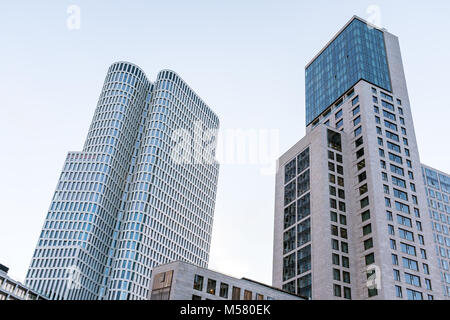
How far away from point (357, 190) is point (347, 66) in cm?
4234

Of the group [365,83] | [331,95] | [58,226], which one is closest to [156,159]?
[58,226]

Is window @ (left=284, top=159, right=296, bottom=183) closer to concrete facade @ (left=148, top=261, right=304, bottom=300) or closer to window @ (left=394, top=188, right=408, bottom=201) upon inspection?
window @ (left=394, top=188, right=408, bottom=201)

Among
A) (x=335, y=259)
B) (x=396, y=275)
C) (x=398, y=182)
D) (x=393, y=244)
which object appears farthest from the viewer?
(x=398, y=182)

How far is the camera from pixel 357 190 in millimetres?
107875

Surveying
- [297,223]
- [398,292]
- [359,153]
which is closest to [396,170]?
[359,153]

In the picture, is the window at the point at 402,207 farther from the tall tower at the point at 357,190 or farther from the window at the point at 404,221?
the window at the point at 404,221

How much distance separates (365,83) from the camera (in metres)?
119

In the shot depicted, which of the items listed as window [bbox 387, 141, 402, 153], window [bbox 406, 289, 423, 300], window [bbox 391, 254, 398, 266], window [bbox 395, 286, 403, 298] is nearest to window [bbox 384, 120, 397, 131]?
window [bbox 387, 141, 402, 153]

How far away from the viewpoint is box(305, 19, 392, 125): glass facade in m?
124

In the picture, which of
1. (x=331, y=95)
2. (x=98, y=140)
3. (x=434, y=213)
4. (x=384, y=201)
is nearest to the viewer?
(x=384, y=201)

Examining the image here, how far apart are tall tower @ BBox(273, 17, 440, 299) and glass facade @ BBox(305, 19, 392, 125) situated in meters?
0.38

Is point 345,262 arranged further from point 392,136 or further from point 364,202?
point 392,136
